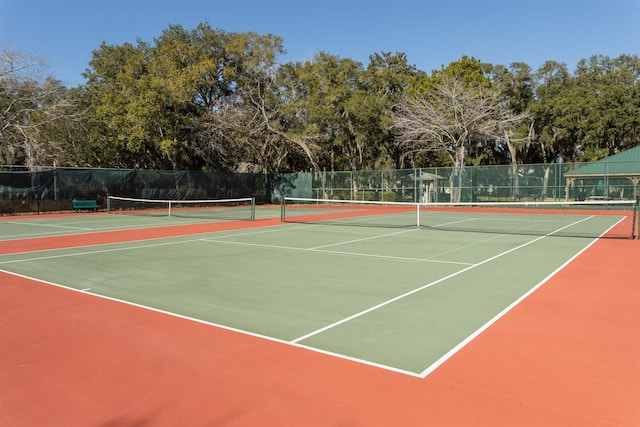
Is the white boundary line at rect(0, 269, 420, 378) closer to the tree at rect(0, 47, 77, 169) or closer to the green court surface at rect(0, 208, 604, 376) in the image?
the green court surface at rect(0, 208, 604, 376)

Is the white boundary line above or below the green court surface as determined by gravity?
below

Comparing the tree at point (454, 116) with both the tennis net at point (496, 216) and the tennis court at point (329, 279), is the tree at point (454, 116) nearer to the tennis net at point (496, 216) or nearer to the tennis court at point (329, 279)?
the tennis net at point (496, 216)

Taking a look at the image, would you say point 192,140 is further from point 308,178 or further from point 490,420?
point 490,420

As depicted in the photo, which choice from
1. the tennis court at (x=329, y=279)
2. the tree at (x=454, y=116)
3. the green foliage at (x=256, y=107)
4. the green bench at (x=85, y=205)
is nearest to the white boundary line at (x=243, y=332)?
the tennis court at (x=329, y=279)

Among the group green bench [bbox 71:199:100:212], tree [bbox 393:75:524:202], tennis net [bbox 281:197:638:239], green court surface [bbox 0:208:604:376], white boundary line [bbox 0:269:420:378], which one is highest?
tree [bbox 393:75:524:202]

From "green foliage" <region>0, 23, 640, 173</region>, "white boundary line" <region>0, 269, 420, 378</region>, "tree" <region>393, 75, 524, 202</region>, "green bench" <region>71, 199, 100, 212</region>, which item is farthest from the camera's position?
"tree" <region>393, 75, 524, 202</region>

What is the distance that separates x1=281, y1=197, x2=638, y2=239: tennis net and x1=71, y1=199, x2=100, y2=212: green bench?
11130 mm

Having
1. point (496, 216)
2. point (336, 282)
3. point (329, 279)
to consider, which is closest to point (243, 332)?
point (336, 282)

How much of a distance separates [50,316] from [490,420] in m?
5.17

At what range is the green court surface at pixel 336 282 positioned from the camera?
495 cm

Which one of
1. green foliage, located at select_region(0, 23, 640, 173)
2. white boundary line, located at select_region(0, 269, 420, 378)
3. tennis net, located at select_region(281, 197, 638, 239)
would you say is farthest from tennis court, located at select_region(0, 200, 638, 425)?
green foliage, located at select_region(0, 23, 640, 173)

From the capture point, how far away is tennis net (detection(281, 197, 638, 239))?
16.3 metres

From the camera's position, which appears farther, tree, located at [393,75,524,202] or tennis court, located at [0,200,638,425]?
tree, located at [393,75,524,202]

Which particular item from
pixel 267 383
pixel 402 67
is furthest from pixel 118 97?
pixel 267 383
